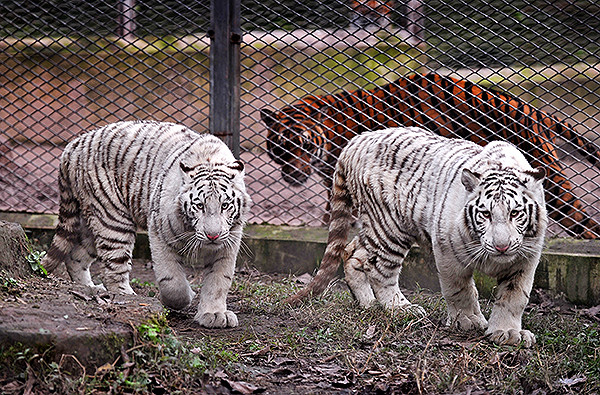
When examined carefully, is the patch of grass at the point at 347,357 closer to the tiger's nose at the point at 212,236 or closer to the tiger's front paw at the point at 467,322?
the tiger's front paw at the point at 467,322

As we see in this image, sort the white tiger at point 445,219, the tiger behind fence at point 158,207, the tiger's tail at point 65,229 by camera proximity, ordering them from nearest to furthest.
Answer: the white tiger at point 445,219 → the tiger behind fence at point 158,207 → the tiger's tail at point 65,229

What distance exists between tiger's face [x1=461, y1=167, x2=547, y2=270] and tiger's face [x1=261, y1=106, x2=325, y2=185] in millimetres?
2276

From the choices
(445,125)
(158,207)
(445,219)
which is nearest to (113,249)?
(158,207)

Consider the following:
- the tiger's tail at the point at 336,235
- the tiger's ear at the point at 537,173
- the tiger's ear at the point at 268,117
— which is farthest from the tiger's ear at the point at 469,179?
the tiger's ear at the point at 268,117

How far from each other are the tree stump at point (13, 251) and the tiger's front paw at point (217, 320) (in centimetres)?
99

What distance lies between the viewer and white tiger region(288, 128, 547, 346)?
3.46 meters

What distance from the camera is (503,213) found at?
3.37 m

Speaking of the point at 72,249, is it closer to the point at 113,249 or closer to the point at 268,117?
the point at 113,249

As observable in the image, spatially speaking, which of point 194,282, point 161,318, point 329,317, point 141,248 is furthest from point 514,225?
point 141,248

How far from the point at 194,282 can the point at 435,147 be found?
2205mm

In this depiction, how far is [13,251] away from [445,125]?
3638mm

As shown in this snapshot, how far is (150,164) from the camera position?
4.29 meters

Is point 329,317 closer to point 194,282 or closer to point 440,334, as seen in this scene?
point 440,334

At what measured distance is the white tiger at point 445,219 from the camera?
346cm
